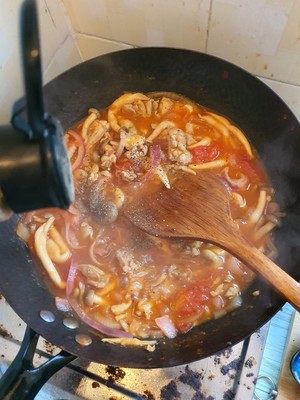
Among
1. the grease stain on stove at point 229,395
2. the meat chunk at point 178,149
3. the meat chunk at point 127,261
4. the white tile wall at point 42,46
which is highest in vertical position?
the white tile wall at point 42,46

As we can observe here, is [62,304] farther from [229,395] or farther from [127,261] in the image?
[229,395]

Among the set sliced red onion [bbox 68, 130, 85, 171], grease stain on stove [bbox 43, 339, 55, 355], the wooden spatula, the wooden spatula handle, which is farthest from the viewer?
sliced red onion [bbox 68, 130, 85, 171]

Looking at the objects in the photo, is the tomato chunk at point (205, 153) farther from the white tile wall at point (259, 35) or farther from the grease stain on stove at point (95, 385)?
the grease stain on stove at point (95, 385)

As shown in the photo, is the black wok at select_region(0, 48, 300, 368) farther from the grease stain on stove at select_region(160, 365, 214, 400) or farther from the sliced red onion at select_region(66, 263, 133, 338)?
the grease stain on stove at select_region(160, 365, 214, 400)

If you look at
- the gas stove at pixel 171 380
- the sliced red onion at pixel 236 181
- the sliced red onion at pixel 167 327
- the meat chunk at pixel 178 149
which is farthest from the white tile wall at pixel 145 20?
the gas stove at pixel 171 380

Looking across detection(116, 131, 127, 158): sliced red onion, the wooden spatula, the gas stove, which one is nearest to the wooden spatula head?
the wooden spatula

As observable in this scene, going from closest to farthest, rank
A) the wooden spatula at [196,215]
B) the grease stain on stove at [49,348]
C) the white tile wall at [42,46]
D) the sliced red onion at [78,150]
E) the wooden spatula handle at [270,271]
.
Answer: the wooden spatula handle at [270,271]
the wooden spatula at [196,215]
the white tile wall at [42,46]
the grease stain on stove at [49,348]
the sliced red onion at [78,150]

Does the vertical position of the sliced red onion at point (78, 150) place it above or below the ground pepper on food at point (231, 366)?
above

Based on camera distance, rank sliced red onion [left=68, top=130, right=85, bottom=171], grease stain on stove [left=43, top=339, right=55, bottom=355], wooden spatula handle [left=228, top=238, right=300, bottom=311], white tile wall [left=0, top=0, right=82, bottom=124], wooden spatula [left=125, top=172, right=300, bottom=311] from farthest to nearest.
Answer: sliced red onion [left=68, top=130, right=85, bottom=171] < grease stain on stove [left=43, top=339, right=55, bottom=355] < white tile wall [left=0, top=0, right=82, bottom=124] < wooden spatula [left=125, top=172, right=300, bottom=311] < wooden spatula handle [left=228, top=238, right=300, bottom=311]
